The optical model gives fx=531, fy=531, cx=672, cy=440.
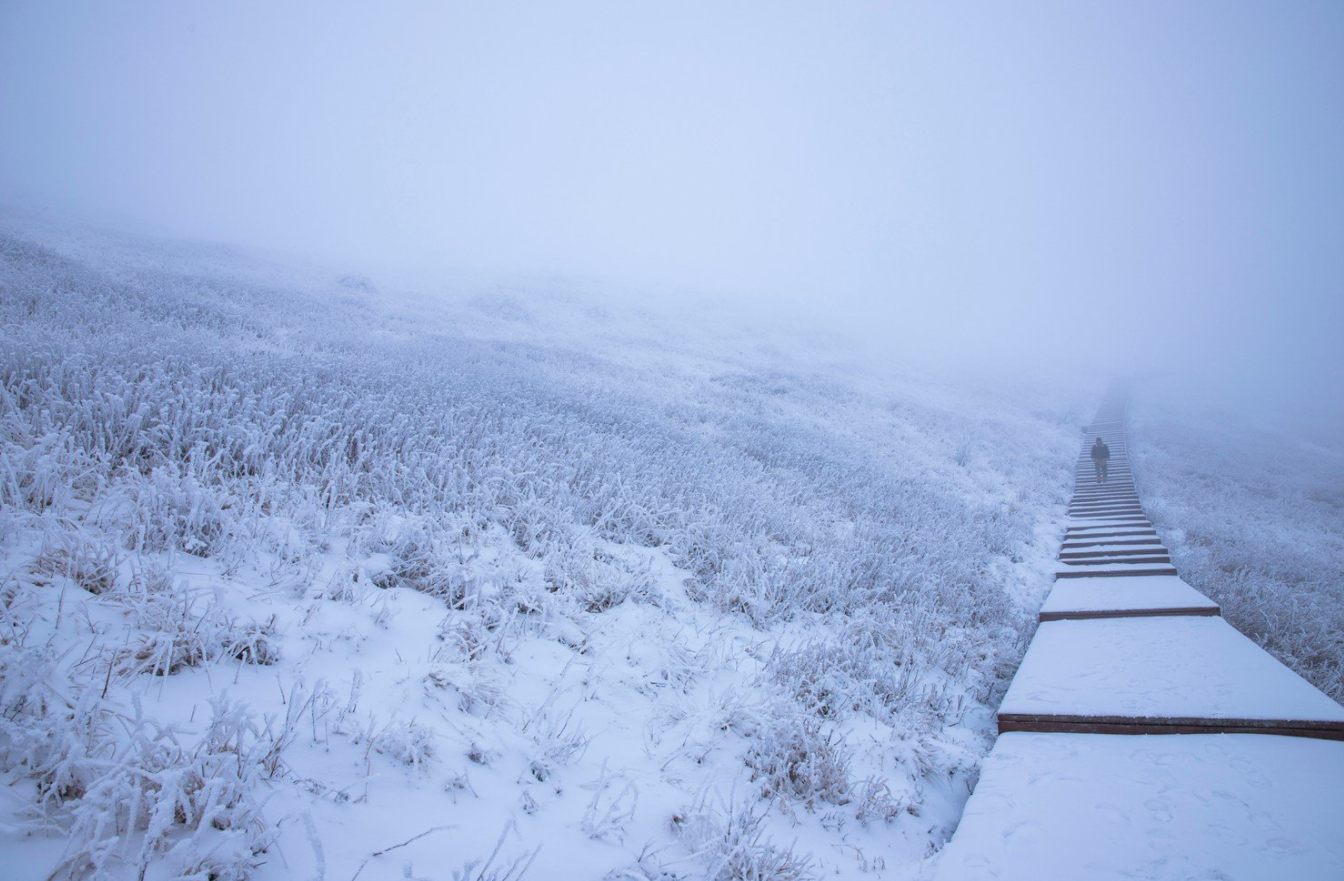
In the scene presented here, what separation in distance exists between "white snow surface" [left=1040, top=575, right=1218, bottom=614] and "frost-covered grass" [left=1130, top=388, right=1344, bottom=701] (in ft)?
3.43

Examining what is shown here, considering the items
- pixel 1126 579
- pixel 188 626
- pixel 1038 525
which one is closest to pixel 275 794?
pixel 188 626

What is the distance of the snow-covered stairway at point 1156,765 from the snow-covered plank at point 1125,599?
0.14 feet

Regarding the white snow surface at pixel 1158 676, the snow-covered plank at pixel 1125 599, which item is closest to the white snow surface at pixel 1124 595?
the snow-covered plank at pixel 1125 599

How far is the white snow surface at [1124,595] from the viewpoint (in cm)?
510

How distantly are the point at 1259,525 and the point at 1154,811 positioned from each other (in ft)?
48.1

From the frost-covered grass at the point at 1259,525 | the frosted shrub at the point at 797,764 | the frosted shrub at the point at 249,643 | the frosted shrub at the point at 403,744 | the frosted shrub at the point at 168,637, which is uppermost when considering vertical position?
the frosted shrub at the point at 168,637

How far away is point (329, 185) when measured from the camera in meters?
130

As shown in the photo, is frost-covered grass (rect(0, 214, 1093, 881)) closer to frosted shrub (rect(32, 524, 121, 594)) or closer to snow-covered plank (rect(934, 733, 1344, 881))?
frosted shrub (rect(32, 524, 121, 594))

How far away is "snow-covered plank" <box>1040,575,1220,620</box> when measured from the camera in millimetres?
4977

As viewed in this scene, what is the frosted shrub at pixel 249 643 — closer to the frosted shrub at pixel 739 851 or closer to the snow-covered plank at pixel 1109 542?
the frosted shrub at pixel 739 851

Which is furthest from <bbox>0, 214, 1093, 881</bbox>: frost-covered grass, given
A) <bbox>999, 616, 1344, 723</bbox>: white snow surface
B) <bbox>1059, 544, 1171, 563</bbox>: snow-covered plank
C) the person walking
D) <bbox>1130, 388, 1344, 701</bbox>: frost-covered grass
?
the person walking

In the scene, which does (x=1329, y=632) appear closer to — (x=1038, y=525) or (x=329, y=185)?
(x=1038, y=525)

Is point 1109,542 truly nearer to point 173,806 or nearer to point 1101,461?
point 1101,461

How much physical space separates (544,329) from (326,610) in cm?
1886
